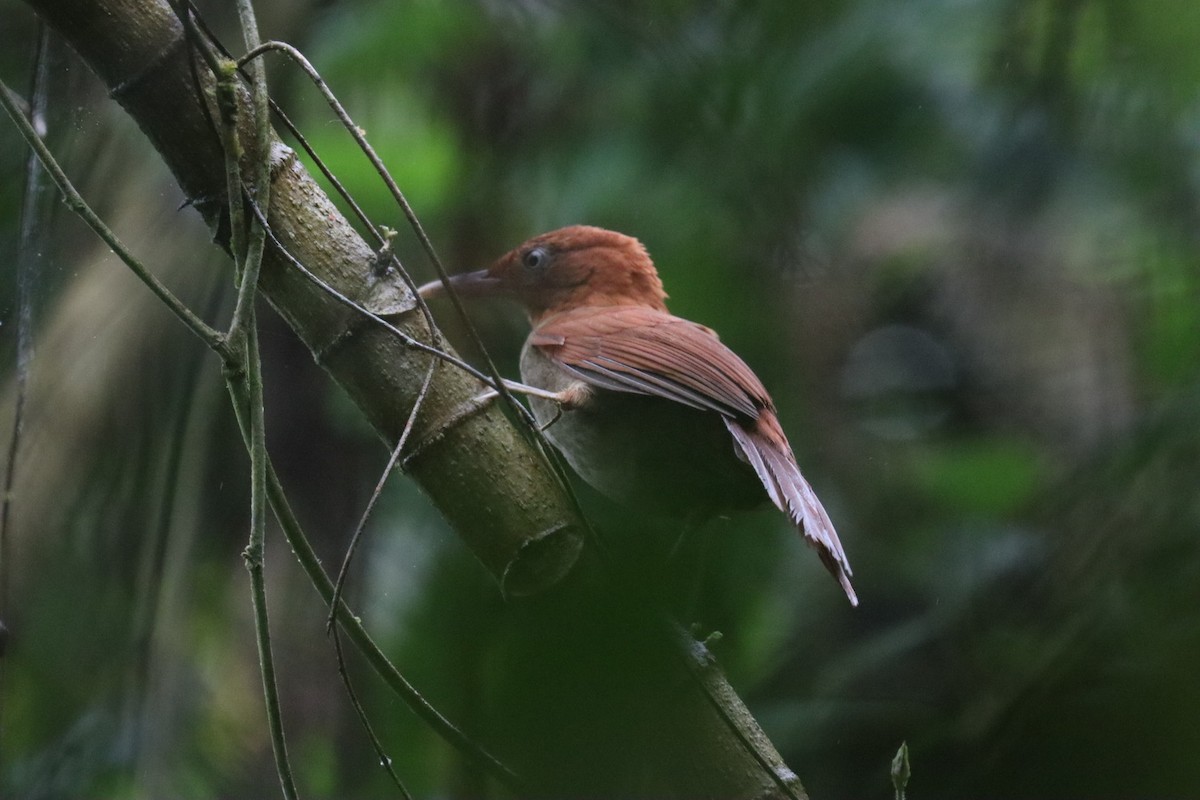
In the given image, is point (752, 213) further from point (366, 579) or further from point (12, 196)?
point (12, 196)

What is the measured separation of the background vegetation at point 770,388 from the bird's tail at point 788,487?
4.1 inches

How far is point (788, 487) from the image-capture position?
2393mm

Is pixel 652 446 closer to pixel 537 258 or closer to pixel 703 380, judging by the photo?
pixel 703 380

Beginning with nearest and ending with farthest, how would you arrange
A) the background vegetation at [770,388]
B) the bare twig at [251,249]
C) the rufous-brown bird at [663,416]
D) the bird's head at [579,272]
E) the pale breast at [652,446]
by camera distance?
1. the bare twig at [251,249]
2. the background vegetation at [770,388]
3. the rufous-brown bird at [663,416]
4. the pale breast at [652,446]
5. the bird's head at [579,272]

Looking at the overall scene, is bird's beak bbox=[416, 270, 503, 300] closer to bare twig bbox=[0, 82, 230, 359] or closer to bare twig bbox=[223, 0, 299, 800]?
bare twig bbox=[223, 0, 299, 800]

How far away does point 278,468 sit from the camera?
13.4 feet

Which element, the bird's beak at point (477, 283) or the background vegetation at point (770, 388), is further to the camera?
the bird's beak at point (477, 283)

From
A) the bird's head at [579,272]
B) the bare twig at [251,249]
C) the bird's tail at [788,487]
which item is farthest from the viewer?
the bird's head at [579,272]

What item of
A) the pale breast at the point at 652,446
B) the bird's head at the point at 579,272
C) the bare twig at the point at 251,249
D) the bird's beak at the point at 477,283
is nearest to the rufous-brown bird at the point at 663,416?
the pale breast at the point at 652,446

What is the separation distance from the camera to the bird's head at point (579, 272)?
3.36 meters

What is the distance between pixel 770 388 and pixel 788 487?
0.28m

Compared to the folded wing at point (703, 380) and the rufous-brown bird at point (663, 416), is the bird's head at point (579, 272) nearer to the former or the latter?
the rufous-brown bird at point (663, 416)

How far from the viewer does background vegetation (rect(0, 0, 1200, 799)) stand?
214 cm

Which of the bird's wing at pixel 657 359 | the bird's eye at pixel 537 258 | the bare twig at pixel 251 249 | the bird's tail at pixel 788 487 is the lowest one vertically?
the bird's tail at pixel 788 487
